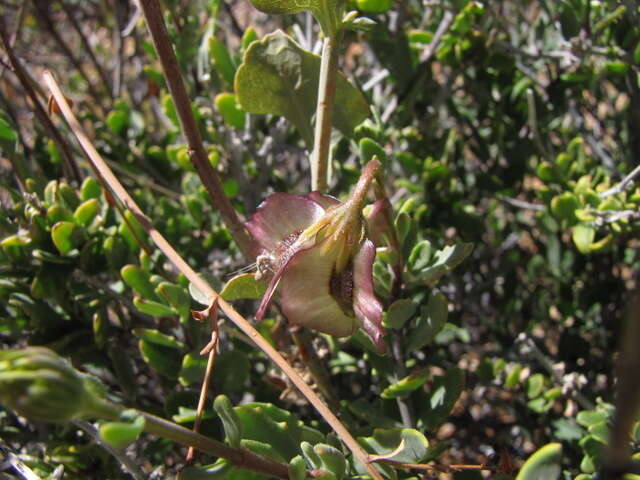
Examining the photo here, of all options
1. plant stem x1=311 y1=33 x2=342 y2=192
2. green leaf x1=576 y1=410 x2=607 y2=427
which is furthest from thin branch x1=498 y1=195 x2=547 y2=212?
plant stem x1=311 y1=33 x2=342 y2=192

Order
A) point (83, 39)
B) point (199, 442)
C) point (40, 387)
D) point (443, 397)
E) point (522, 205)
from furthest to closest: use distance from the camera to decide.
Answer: point (83, 39) < point (522, 205) < point (443, 397) < point (199, 442) < point (40, 387)

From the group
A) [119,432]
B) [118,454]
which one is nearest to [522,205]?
[118,454]

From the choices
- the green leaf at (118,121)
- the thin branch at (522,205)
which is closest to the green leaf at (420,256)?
the thin branch at (522,205)

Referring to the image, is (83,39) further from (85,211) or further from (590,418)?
(590,418)

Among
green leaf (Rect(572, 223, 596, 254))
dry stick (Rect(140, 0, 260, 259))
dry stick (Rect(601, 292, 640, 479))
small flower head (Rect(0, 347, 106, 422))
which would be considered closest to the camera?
dry stick (Rect(601, 292, 640, 479))

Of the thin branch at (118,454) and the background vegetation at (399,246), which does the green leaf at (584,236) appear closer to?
the background vegetation at (399,246)

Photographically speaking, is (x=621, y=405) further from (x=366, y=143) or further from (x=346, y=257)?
(x=366, y=143)

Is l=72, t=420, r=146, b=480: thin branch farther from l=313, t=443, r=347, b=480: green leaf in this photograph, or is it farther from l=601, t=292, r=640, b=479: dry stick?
l=601, t=292, r=640, b=479: dry stick
